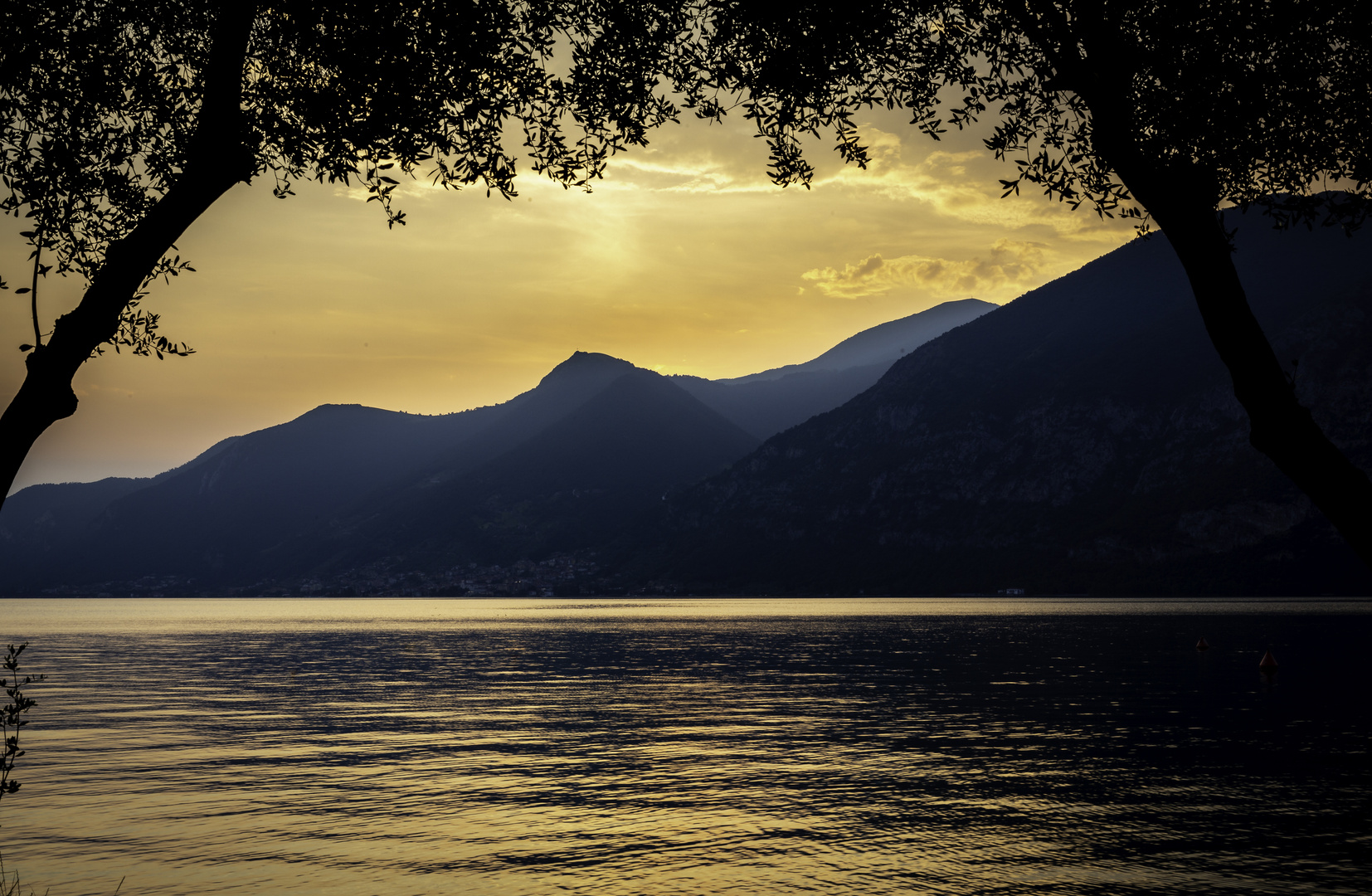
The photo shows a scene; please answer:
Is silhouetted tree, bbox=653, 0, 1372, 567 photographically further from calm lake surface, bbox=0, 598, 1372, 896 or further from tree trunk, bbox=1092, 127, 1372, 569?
calm lake surface, bbox=0, 598, 1372, 896

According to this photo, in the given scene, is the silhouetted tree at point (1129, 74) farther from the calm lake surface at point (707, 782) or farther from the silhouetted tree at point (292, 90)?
the calm lake surface at point (707, 782)

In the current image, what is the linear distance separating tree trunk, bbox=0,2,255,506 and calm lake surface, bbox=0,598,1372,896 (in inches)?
434

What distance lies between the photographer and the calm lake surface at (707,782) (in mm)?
18953

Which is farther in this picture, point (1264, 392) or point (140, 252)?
point (140, 252)

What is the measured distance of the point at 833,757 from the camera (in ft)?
105

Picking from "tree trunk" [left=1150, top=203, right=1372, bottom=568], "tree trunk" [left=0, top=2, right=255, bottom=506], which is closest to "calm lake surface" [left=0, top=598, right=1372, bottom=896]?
"tree trunk" [left=1150, top=203, right=1372, bottom=568]

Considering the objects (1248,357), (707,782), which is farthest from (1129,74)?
(707,782)

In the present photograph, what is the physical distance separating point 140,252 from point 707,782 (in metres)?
21.6

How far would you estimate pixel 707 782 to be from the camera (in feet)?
91.7

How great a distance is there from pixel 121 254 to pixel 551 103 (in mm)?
9122

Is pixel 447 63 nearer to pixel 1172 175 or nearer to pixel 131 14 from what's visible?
pixel 131 14

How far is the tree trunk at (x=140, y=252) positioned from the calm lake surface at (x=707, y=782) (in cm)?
1102

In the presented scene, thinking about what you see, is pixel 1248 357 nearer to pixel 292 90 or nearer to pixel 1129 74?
pixel 1129 74

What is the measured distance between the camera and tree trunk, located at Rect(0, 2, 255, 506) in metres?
10.2
